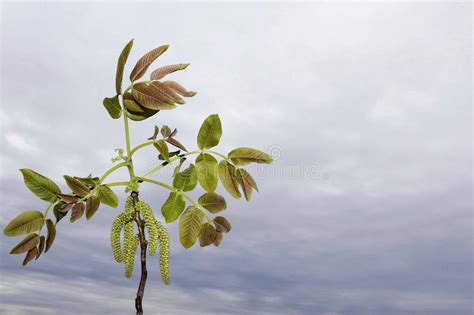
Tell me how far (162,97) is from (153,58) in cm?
26

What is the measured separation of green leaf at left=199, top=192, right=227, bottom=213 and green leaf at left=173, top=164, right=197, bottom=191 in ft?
0.40

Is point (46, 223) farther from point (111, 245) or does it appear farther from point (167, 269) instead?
point (167, 269)

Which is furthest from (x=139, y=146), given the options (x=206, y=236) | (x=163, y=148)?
(x=206, y=236)

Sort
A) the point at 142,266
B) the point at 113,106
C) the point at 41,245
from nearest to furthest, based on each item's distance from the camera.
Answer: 1. the point at 142,266
2. the point at 41,245
3. the point at 113,106

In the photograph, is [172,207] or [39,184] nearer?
[39,184]

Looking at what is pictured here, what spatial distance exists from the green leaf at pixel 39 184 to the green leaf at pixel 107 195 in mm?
248

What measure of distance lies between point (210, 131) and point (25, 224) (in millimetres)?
1270

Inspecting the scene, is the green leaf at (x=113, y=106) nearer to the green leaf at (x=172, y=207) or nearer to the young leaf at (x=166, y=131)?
the young leaf at (x=166, y=131)

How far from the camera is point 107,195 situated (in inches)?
116

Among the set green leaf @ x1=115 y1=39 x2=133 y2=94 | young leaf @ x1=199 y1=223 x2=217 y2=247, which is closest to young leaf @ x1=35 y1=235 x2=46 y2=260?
young leaf @ x1=199 y1=223 x2=217 y2=247

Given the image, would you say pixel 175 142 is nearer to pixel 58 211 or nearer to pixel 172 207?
pixel 172 207

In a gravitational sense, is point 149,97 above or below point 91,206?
above

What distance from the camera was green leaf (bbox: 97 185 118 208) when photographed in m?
2.94

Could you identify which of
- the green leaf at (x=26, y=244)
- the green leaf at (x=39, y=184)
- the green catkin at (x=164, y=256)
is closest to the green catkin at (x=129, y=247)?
the green catkin at (x=164, y=256)
